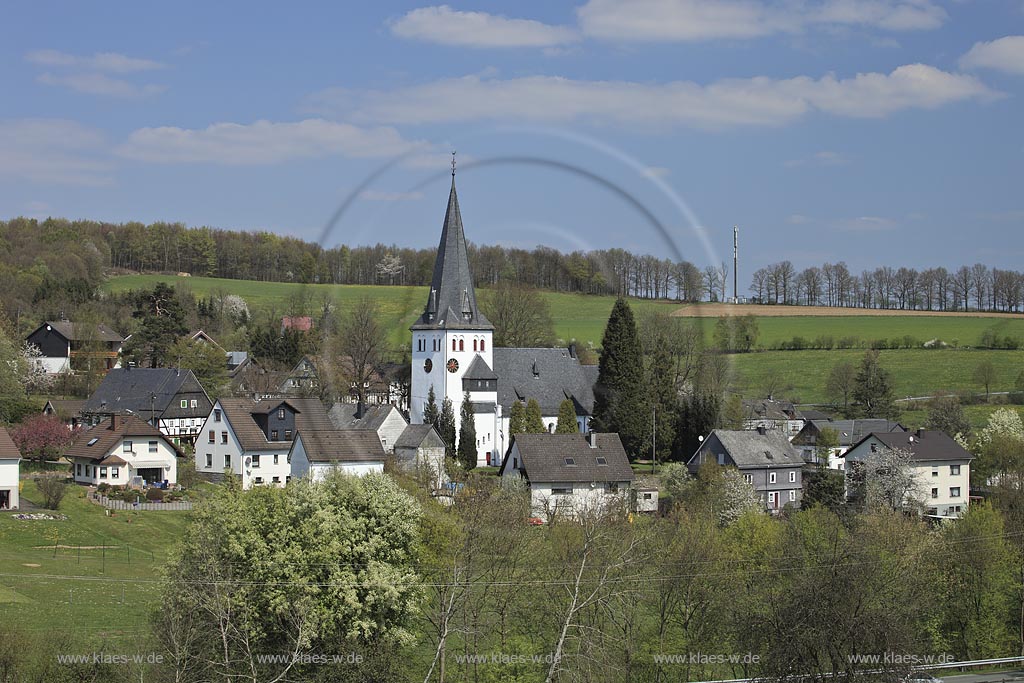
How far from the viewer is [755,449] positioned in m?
56.0

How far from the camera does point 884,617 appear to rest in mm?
28156

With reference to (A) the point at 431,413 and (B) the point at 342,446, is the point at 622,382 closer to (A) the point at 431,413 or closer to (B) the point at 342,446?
(A) the point at 431,413

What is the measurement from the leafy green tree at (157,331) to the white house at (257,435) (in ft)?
113

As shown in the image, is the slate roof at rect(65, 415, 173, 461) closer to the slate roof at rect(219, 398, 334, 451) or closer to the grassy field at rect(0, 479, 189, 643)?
the slate roof at rect(219, 398, 334, 451)

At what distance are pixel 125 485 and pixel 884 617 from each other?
37.0m

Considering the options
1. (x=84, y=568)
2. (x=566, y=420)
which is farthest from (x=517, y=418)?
(x=84, y=568)

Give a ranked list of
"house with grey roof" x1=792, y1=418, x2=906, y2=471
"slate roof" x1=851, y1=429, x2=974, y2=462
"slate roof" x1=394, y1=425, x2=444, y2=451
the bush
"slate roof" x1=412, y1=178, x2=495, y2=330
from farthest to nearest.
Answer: "slate roof" x1=412, y1=178, x2=495, y2=330, "house with grey roof" x1=792, y1=418, x2=906, y2=471, "slate roof" x1=394, y1=425, x2=444, y2=451, "slate roof" x1=851, y1=429, x2=974, y2=462, the bush

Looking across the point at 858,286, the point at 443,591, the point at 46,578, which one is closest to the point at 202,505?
the point at 443,591

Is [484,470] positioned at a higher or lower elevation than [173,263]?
lower

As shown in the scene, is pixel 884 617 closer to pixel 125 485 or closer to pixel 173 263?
pixel 125 485

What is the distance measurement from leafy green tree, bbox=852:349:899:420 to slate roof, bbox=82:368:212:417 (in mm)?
41574

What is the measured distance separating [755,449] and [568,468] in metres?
9.66

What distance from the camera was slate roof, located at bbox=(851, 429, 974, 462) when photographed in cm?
5722

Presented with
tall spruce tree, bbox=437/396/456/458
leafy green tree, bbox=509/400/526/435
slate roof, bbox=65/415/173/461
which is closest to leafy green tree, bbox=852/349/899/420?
leafy green tree, bbox=509/400/526/435
